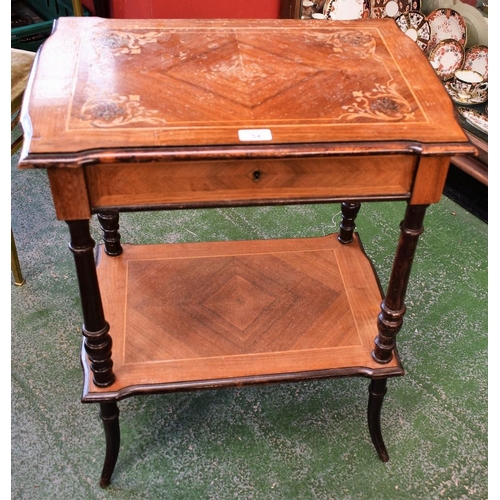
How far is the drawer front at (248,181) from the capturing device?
1.31 metres

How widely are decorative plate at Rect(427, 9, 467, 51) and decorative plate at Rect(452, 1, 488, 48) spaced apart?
0.04 m

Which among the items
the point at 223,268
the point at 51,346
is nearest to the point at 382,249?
the point at 223,268

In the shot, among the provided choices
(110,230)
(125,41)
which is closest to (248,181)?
(125,41)

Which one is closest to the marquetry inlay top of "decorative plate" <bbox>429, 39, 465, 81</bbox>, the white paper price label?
the white paper price label

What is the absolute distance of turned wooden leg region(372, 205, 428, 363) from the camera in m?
1.47

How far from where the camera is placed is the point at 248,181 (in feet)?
4.47

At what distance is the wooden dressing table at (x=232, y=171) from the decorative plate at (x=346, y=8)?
1420 millimetres

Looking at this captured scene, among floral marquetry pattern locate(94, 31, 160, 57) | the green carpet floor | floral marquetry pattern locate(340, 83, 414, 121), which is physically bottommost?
the green carpet floor

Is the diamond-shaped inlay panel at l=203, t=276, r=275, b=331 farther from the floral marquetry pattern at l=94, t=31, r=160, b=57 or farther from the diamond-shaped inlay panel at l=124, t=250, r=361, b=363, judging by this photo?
the floral marquetry pattern at l=94, t=31, r=160, b=57

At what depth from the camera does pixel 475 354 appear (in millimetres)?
2188

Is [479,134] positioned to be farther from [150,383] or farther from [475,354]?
[150,383]

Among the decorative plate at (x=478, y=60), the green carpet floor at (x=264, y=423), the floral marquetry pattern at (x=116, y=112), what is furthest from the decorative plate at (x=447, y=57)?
the floral marquetry pattern at (x=116, y=112)

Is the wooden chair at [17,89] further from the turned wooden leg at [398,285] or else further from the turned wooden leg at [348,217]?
the turned wooden leg at [398,285]

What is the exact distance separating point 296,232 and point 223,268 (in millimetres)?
644
